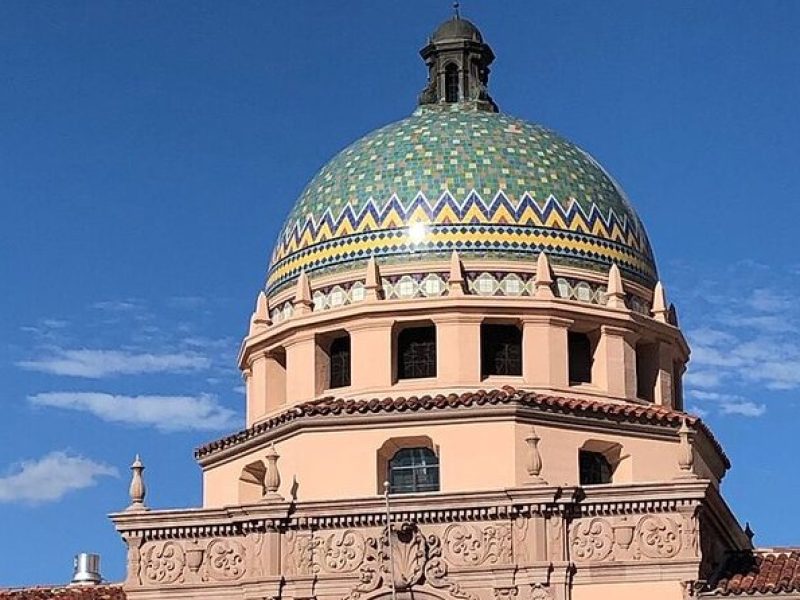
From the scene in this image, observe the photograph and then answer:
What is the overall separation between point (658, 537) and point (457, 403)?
429 cm

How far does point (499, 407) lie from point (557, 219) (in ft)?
15.3

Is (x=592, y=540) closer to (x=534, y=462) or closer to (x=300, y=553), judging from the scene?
(x=534, y=462)

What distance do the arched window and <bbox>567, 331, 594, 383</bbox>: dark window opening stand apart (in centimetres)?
326

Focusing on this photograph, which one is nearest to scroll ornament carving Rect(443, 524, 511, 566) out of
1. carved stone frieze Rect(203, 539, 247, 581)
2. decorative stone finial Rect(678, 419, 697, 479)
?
decorative stone finial Rect(678, 419, 697, 479)

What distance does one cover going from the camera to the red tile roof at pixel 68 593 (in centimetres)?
3675

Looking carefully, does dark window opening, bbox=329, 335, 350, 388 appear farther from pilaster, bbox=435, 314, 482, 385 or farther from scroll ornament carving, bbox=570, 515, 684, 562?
scroll ornament carving, bbox=570, 515, 684, 562

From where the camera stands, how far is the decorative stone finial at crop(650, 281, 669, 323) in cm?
3869

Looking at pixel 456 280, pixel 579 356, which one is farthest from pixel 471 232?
pixel 579 356

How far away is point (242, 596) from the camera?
114 ft

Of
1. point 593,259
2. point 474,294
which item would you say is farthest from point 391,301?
point 593,259

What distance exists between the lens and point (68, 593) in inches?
1476

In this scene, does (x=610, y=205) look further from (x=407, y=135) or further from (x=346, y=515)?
(x=346, y=515)

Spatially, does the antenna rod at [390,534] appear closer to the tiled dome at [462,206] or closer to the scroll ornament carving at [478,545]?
the scroll ornament carving at [478,545]

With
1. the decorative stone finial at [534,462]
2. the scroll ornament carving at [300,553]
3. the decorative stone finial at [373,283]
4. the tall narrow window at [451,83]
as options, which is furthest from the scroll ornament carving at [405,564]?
the tall narrow window at [451,83]
